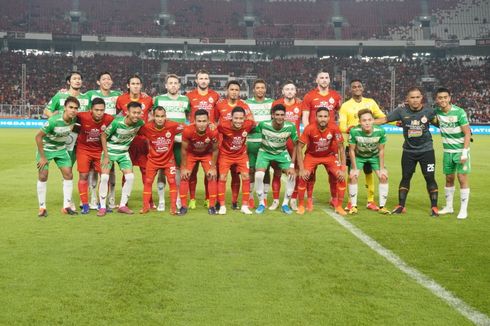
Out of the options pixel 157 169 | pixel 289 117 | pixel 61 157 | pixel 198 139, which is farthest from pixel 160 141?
pixel 289 117

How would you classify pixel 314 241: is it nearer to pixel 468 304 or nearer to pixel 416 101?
pixel 468 304

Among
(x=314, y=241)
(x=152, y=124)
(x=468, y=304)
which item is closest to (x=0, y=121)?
(x=152, y=124)

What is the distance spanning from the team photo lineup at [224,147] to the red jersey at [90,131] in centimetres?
1

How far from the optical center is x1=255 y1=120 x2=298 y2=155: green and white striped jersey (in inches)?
329

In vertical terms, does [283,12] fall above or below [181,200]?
above

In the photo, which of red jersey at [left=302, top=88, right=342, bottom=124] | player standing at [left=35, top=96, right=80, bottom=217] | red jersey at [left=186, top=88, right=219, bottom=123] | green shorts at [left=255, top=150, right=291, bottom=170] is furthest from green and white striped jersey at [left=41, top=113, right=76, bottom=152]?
red jersey at [left=302, top=88, right=342, bottom=124]

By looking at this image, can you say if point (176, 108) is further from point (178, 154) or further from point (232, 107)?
point (232, 107)

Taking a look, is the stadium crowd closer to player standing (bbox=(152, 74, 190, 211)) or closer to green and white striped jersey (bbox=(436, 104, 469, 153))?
green and white striped jersey (bbox=(436, 104, 469, 153))

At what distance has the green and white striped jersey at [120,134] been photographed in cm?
814

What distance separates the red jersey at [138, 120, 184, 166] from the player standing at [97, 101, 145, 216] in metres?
0.16

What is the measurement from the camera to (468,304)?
4125 millimetres

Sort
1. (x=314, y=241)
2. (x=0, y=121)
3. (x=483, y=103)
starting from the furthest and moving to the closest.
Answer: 1. (x=483, y=103)
2. (x=0, y=121)
3. (x=314, y=241)

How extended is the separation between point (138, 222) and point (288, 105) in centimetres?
302

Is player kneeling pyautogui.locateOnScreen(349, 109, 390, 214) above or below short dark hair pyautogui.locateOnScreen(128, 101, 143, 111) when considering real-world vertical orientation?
below
